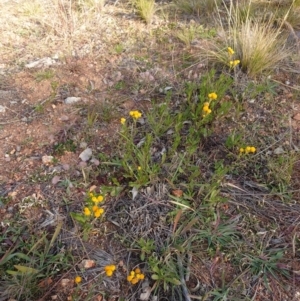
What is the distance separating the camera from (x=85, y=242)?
66.7 inches

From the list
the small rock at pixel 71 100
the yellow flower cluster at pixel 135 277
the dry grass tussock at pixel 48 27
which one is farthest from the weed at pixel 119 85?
the yellow flower cluster at pixel 135 277

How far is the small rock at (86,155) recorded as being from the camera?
2.07 meters

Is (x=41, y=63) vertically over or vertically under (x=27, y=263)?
over

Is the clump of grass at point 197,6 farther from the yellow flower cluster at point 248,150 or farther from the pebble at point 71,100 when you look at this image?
the yellow flower cluster at point 248,150

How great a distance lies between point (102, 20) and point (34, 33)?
69cm

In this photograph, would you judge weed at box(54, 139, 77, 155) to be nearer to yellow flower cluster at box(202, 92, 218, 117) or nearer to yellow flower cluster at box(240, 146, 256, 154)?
yellow flower cluster at box(202, 92, 218, 117)

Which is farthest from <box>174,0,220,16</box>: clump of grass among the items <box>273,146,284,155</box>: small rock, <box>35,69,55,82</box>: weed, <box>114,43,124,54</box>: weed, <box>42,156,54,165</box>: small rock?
<box>42,156,54,165</box>: small rock

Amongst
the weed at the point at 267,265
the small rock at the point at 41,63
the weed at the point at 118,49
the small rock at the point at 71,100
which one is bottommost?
the weed at the point at 267,265

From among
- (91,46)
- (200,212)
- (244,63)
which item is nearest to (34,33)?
(91,46)

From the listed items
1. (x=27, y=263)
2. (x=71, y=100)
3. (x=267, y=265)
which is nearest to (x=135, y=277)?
(x=27, y=263)

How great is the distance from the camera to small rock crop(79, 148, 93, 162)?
6.79 feet

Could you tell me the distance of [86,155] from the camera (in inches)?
82.2

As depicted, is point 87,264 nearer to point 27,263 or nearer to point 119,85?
point 27,263

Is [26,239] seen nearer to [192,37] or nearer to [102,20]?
[192,37]
